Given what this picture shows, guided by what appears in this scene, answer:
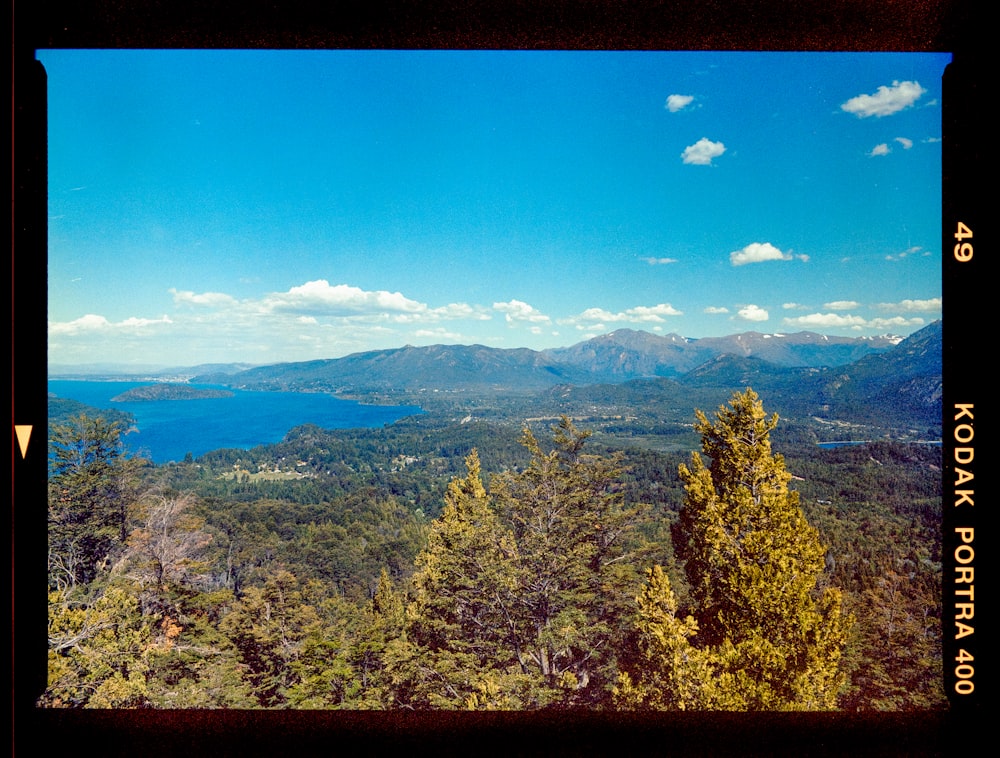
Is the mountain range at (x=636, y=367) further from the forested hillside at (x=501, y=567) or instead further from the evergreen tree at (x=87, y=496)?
the evergreen tree at (x=87, y=496)

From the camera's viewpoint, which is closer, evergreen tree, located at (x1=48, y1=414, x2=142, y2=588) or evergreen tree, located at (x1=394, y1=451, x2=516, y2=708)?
evergreen tree, located at (x1=48, y1=414, x2=142, y2=588)

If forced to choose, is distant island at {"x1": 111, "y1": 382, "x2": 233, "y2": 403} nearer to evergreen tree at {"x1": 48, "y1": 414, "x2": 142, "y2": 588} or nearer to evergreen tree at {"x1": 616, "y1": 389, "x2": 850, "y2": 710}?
evergreen tree at {"x1": 48, "y1": 414, "x2": 142, "y2": 588}

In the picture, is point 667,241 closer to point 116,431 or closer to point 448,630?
point 448,630

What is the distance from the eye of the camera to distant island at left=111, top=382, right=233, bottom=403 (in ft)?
13.2

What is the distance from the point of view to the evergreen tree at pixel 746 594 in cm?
285

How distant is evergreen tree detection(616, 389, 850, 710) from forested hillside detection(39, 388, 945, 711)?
0.01m

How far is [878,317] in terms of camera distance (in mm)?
3414
